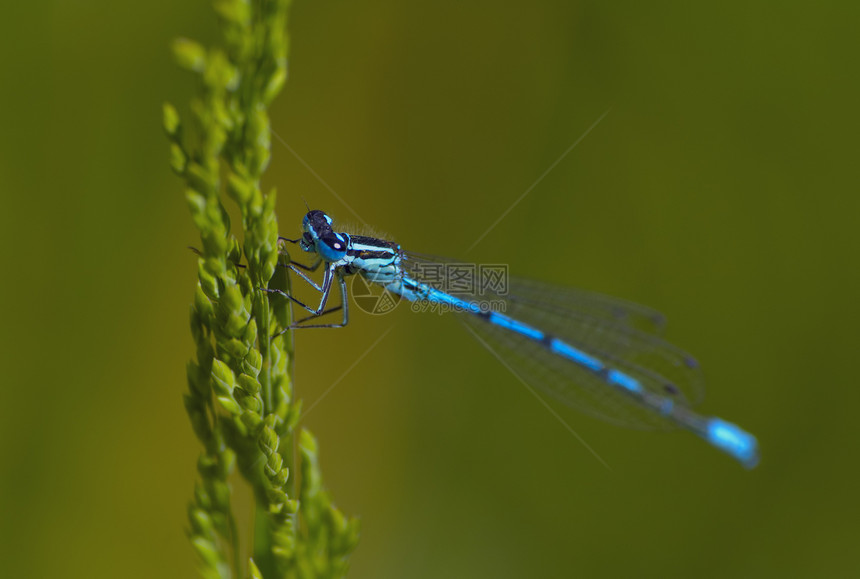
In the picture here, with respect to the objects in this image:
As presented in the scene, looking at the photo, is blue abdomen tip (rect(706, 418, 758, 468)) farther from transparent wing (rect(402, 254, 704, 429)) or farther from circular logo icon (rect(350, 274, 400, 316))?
circular logo icon (rect(350, 274, 400, 316))

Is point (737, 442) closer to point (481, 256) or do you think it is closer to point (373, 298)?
point (481, 256)

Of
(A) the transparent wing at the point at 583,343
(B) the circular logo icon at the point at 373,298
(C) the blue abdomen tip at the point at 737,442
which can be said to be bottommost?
(B) the circular logo icon at the point at 373,298

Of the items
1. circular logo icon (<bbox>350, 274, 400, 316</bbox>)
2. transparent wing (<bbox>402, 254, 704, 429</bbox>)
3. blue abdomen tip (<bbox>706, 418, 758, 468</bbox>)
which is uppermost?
transparent wing (<bbox>402, 254, 704, 429</bbox>)

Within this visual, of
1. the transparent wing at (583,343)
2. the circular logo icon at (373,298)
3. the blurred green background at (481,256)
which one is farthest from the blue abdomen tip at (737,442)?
the circular logo icon at (373,298)

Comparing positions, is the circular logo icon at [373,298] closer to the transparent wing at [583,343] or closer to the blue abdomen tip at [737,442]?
the transparent wing at [583,343]

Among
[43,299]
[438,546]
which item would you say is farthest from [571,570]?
[43,299]

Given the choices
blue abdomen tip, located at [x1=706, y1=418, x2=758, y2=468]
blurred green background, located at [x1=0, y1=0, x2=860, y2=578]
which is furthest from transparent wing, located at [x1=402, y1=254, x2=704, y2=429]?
blue abdomen tip, located at [x1=706, y1=418, x2=758, y2=468]
